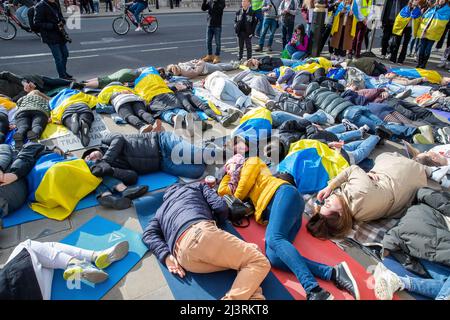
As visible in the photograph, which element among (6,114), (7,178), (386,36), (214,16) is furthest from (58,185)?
(386,36)

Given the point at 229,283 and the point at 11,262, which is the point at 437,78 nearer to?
the point at 229,283

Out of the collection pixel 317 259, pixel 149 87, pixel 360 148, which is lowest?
pixel 317 259

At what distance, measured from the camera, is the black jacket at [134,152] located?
11.9ft

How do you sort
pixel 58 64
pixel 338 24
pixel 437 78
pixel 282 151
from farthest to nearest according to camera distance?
pixel 338 24 < pixel 437 78 < pixel 58 64 < pixel 282 151

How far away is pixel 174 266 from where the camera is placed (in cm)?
253

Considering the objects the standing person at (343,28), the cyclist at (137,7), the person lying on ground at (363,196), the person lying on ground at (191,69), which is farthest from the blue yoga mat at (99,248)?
the cyclist at (137,7)

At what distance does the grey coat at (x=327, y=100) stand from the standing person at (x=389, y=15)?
5.38 meters

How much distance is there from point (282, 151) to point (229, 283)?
6.90 feet

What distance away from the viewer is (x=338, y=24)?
922 centimetres

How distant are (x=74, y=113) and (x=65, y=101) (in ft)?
1.23

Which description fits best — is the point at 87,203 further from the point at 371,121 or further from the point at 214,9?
the point at 214,9

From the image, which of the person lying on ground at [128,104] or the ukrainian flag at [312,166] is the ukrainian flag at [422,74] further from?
the person lying on ground at [128,104]

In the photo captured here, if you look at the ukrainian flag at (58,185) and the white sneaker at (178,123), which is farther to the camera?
the white sneaker at (178,123)

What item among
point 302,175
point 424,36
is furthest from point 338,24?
point 302,175
